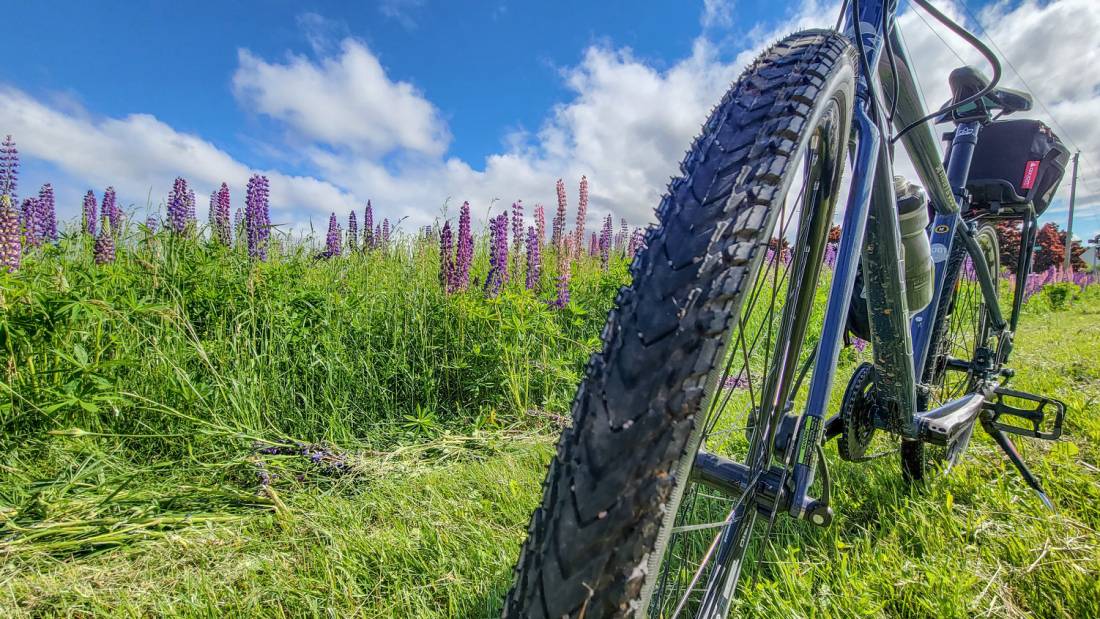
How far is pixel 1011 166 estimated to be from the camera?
222 cm

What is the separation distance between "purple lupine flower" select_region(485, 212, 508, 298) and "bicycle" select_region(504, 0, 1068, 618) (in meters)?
2.06

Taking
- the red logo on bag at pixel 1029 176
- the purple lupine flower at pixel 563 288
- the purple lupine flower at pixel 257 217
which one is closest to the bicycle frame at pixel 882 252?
the red logo on bag at pixel 1029 176

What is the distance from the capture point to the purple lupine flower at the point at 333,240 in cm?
421

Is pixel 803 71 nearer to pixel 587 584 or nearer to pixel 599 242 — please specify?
pixel 587 584

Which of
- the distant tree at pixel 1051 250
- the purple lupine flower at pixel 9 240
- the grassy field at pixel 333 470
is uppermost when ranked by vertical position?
the distant tree at pixel 1051 250

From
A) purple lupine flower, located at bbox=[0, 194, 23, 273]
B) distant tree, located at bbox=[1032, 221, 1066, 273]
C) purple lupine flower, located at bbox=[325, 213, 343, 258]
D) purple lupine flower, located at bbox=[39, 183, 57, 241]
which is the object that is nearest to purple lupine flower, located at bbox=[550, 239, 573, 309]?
purple lupine flower, located at bbox=[325, 213, 343, 258]

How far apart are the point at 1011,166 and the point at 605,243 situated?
5012 millimetres

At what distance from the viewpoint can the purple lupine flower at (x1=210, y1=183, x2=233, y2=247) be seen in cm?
318

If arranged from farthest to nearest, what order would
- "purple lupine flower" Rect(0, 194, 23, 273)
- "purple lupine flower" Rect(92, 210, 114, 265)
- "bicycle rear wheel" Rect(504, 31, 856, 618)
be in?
1. "purple lupine flower" Rect(92, 210, 114, 265)
2. "purple lupine flower" Rect(0, 194, 23, 273)
3. "bicycle rear wheel" Rect(504, 31, 856, 618)

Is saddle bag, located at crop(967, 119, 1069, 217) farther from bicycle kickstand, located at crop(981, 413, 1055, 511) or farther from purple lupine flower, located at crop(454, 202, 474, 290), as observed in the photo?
purple lupine flower, located at crop(454, 202, 474, 290)

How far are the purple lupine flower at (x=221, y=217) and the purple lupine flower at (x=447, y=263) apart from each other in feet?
4.63

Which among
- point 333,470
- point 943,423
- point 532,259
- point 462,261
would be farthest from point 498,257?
point 943,423

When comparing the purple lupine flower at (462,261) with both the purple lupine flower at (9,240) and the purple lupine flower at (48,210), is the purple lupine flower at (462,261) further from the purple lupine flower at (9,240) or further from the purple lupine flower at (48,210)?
the purple lupine flower at (48,210)

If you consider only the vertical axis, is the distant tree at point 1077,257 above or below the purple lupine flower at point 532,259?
above
